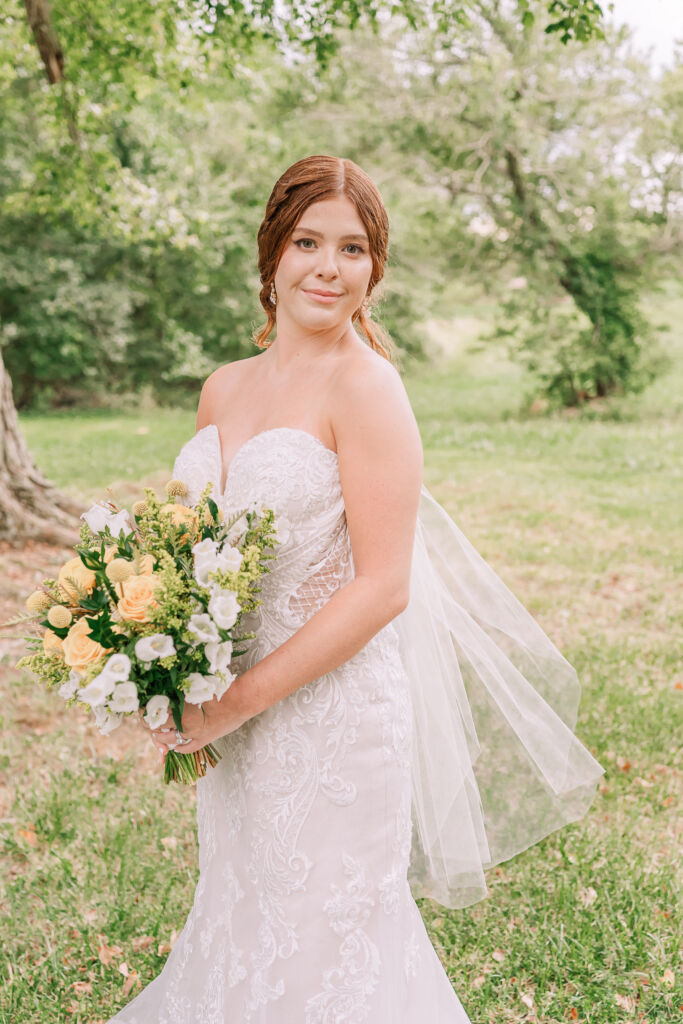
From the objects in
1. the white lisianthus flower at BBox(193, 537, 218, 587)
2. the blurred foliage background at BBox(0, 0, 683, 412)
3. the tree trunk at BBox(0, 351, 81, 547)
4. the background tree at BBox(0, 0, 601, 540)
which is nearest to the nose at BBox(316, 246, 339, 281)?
the white lisianthus flower at BBox(193, 537, 218, 587)

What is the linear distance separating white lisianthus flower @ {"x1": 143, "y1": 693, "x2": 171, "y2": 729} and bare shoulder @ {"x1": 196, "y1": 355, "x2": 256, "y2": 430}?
98 centimetres

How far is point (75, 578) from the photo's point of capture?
6.30ft

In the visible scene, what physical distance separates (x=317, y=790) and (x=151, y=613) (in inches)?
30.6

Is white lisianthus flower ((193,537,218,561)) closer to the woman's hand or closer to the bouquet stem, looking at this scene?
the woman's hand

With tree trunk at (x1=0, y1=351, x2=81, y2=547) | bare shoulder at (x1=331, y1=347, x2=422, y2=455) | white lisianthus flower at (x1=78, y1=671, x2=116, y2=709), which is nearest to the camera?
white lisianthus flower at (x1=78, y1=671, x2=116, y2=709)

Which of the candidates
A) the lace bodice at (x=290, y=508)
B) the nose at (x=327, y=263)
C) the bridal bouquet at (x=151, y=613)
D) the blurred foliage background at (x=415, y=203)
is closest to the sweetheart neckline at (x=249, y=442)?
the lace bodice at (x=290, y=508)

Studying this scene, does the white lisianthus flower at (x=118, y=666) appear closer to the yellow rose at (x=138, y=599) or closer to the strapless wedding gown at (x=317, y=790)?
the yellow rose at (x=138, y=599)

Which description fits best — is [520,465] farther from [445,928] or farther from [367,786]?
[367,786]

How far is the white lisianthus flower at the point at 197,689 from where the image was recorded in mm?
1850

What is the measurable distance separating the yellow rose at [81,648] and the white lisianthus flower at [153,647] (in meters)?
0.09

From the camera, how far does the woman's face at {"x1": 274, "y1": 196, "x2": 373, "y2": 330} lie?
7.20ft

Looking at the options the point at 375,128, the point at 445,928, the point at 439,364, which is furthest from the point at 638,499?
the point at 439,364

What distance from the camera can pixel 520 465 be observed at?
41.3ft

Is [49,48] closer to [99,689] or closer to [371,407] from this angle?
[371,407]
